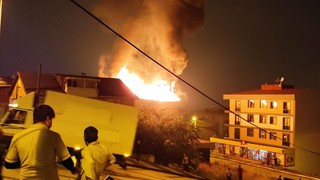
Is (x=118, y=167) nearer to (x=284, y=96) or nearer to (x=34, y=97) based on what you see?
(x=34, y=97)

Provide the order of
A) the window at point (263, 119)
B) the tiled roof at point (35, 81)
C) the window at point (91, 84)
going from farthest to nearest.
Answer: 1. the window at point (263, 119)
2. the window at point (91, 84)
3. the tiled roof at point (35, 81)

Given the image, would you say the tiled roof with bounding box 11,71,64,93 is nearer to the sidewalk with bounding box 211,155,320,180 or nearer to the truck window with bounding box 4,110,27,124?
the sidewalk with bounding box 211,155,320,180

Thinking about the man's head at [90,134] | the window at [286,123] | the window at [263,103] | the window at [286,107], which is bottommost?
the man's head at [90,134]

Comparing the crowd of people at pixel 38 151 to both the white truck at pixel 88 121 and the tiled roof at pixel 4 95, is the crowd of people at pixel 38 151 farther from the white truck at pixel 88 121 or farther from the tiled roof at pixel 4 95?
the tiled roof at pixel 4 95

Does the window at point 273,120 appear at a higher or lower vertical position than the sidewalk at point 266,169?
higher

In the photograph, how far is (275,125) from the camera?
41.8m

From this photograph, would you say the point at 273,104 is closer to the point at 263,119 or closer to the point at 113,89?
the point at 263,119

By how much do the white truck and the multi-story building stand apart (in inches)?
1121

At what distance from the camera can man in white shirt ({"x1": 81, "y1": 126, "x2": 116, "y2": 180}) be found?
4.75 meters

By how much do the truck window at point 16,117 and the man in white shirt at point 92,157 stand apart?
936 cm

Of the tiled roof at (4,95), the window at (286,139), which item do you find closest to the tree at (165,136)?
the window at (286,139)

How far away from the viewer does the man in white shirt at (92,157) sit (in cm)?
475

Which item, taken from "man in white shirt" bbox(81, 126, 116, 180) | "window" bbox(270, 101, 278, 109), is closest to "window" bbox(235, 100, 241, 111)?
"window" bbox(270, 101, 278, 109)

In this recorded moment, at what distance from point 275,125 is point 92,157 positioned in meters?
39.9
